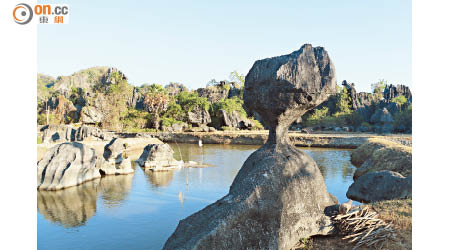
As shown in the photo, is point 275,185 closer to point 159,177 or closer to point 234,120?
point 159,177

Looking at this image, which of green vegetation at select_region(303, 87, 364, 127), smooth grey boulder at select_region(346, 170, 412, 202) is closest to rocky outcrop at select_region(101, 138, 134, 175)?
smooth grey boulder at select_region(346, 170, 412, 202)

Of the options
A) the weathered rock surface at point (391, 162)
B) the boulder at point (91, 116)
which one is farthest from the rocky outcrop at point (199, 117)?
the weathered rock surface at point (391, 162)

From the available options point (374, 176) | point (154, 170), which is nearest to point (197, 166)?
point (154, 170)

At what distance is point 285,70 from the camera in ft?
19.1

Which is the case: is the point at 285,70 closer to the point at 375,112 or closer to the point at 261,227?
the point at 261,227

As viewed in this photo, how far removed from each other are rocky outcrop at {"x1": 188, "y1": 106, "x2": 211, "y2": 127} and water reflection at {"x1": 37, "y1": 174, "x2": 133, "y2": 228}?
103 feet

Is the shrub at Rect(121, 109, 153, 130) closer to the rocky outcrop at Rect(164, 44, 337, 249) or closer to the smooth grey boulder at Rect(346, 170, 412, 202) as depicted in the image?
the smooth grey boulder at Rect(346, 170, 412, 202)

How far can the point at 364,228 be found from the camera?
564 cm

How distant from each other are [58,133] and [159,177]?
17.9 meters

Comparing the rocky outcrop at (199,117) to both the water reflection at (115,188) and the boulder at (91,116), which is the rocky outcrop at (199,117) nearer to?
the boulder at (91,116)

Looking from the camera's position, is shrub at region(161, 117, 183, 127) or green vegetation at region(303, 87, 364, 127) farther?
green vegetation at region(303, 87, 364, 127)

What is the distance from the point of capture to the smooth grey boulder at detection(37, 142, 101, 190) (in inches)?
523

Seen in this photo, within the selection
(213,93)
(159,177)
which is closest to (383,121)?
(213,93)
